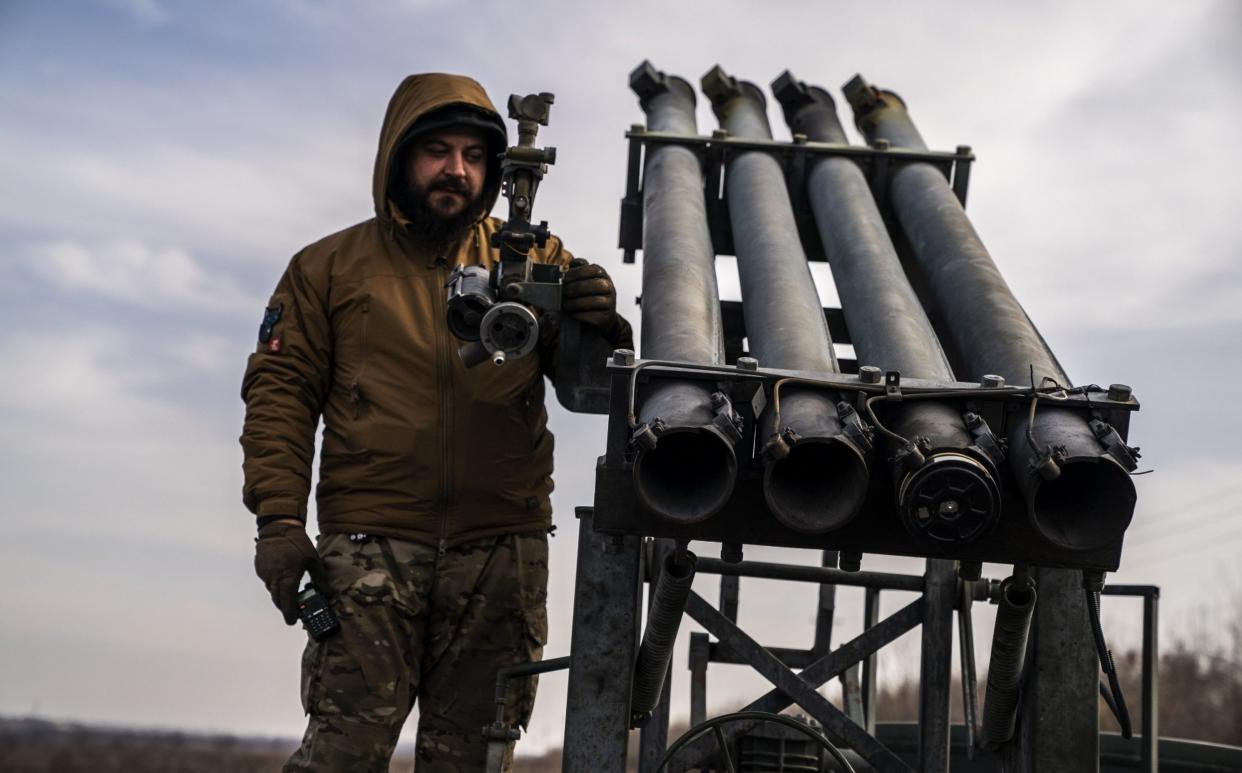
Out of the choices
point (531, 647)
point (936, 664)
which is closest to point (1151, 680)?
point (936, 664)

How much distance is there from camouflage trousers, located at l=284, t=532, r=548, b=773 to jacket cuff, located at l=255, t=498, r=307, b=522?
0.15m

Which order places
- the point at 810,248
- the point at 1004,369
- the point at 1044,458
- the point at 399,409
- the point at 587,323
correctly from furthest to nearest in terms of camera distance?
the point at 810,248 → the point at 399,409 → the point at 587,323 → the point at 1004,369 → the point at 1044,458

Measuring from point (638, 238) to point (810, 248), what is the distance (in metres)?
0.67

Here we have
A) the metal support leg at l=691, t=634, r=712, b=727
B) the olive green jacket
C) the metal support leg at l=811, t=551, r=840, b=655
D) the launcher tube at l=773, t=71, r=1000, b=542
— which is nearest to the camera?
the launcher tube at l=773, t=71, r=1000, b=542

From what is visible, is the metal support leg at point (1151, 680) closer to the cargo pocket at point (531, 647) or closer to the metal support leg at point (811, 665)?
the metal support leg at point (811, 665)

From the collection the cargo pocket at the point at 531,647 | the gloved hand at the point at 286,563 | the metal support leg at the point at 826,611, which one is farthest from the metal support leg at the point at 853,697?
the gloved hand at the point at 286,563

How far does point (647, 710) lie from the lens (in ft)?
13.2

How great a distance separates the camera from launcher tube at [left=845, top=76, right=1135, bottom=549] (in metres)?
3.00

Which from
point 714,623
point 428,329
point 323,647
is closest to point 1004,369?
point 714,623

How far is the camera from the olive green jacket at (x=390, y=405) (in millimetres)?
4242

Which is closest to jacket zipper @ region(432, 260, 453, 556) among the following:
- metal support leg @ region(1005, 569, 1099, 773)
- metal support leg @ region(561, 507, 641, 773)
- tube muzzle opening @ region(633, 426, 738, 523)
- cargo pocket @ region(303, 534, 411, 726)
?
cargo pocket @ region(303, 534, 411, 726)

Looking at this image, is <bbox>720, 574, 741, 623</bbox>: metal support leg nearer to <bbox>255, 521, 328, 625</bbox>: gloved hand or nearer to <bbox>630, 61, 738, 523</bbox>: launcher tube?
<bbox>630, 61, 738, 523</bbox>: launcher tube

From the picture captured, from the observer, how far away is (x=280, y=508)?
4152 millimetres

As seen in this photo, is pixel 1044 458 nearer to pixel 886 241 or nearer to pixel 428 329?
pixel 886 241
